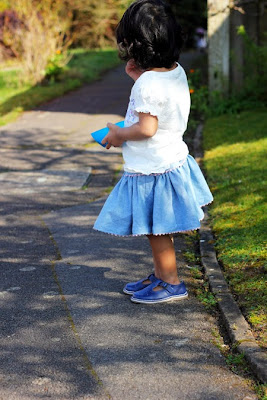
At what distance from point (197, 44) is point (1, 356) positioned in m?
19.1

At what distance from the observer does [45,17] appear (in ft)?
47.7

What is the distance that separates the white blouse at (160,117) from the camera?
10.8 ft

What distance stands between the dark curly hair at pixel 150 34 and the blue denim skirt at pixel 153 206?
59cm

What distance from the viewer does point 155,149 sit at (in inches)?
135

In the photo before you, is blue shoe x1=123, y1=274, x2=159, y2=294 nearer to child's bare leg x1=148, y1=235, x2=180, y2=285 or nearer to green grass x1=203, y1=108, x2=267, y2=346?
child's bare leg x1=148, y1=235, x2=180, y2=285

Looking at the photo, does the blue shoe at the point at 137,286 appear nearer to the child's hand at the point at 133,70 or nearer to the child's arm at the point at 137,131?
the child's arm at the point at 137,131

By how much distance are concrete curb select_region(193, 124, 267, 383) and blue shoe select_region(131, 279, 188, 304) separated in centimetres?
20

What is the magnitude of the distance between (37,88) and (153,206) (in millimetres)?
11509

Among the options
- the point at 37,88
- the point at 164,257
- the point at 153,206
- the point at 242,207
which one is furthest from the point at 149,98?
the point at 37,88

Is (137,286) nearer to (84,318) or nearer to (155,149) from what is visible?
(84,318)

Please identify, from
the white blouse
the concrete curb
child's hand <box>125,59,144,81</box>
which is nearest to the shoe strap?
the concrete curb

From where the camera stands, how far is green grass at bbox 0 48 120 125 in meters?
11.9

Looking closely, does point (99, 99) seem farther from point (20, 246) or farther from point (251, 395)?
point (251, 395)

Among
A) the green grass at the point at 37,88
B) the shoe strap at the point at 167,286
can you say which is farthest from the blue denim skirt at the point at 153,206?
the green grass at the point at 37,88
